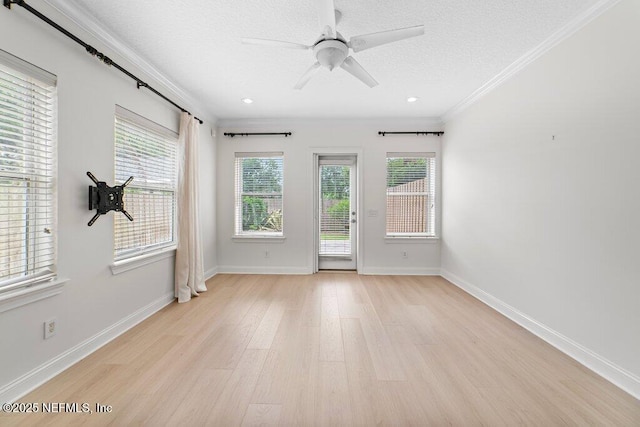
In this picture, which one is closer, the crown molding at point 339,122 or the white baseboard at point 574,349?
the white baseboard at point 574,349

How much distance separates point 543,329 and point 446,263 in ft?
6.40

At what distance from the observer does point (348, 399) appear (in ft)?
5.33

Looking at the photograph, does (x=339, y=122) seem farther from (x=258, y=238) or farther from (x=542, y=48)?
(x=542, y=48)

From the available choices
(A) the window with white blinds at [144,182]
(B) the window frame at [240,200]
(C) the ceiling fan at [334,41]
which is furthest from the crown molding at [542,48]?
(A) the window with white blinds at [144,182]

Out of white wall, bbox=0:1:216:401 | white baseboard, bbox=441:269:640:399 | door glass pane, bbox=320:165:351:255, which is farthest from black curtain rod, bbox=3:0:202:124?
white baseboard, bbox=441:269:640:399

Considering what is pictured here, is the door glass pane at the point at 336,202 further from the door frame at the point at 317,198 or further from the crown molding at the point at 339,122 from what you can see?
the crown molding at the point at 339,122

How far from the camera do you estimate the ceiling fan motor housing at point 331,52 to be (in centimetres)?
189

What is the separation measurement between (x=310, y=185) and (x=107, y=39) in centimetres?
300

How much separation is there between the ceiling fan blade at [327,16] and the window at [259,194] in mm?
2874

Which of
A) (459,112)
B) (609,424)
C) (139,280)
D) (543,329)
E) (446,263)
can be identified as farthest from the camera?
(446,263)

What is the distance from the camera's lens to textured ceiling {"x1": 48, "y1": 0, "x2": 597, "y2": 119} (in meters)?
1.96

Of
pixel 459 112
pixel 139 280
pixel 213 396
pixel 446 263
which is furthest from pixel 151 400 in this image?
pixel 459 112

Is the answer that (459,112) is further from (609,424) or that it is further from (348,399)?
(348,399)

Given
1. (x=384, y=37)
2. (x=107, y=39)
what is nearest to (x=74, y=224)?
(x=107, y=39)
